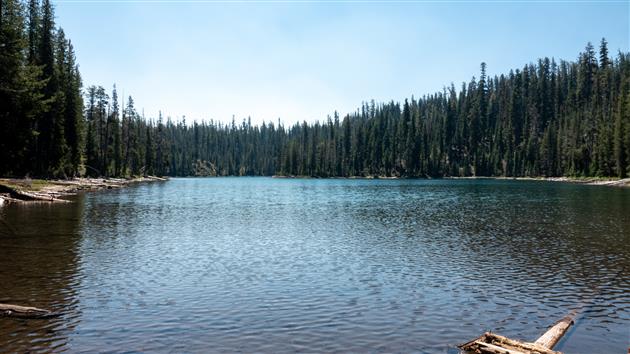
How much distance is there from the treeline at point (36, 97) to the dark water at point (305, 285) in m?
22.0

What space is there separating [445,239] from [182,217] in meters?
23.9

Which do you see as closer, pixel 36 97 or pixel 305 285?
pixel 305 285

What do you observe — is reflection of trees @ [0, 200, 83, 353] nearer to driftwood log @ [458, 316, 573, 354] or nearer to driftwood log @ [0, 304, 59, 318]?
driftwood log @ [0, 304, 59, 318]

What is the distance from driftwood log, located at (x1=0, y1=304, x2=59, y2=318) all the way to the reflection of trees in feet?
0.79

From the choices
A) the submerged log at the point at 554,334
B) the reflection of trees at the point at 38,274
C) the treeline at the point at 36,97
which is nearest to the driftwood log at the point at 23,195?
the treeline at the point at 36,97

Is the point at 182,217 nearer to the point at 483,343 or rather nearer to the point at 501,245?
the point at 501,245

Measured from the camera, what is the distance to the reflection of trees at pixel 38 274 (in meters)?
12.3

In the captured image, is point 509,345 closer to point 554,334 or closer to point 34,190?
point 554,334

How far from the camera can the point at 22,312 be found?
13703 millimetres

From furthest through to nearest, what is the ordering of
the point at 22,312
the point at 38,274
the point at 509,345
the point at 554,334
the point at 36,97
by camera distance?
the point at 36,97, the point at 38,274, the point at 22,312, the point at 554,334, the point at 509,345

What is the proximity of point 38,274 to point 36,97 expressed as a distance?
4312 cm

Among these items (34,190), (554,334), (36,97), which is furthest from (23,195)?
(554,334)

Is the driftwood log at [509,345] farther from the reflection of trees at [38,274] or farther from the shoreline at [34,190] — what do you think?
the shoreline at [34,190]

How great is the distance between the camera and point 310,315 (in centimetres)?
1484
